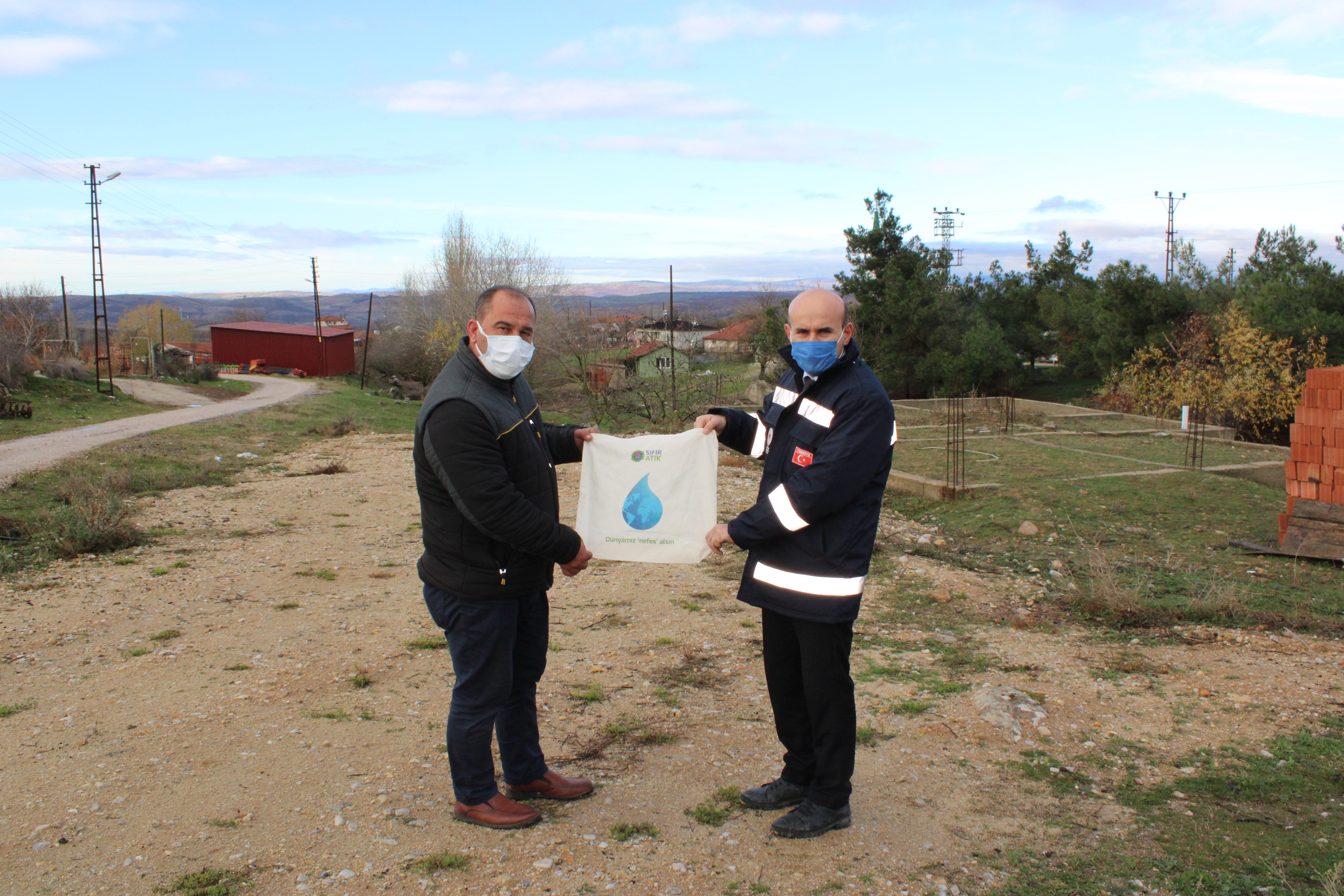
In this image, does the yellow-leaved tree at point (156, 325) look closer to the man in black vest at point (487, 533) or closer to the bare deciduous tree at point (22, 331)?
the bare deciduous tree at point (22, 331)

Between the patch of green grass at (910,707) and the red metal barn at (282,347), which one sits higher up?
the red metal barn at (282,347)

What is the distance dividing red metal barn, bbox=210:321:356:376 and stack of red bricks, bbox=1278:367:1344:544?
54850mm

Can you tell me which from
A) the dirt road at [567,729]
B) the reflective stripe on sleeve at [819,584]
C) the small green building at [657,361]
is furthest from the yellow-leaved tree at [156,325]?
the reflective stripe on sleeve at [819,584]

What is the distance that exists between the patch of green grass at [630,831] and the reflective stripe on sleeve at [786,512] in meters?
1.25

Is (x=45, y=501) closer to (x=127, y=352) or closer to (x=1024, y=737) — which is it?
(x=1024, y=737)

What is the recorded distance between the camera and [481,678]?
3.16m

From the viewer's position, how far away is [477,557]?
10.2 ft

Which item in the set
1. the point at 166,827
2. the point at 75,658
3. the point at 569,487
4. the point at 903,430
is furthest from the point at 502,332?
the point at 903,430

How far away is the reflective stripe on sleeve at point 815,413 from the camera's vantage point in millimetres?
3109

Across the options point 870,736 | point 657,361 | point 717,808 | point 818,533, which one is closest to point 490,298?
point 818,533

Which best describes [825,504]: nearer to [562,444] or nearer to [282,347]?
[562,444]

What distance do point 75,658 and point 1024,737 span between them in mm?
5285

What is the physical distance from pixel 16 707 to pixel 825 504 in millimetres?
4182

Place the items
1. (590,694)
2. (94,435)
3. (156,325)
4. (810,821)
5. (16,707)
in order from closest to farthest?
(810,821), (16,707), (590,694), (94,435), (156,325)
